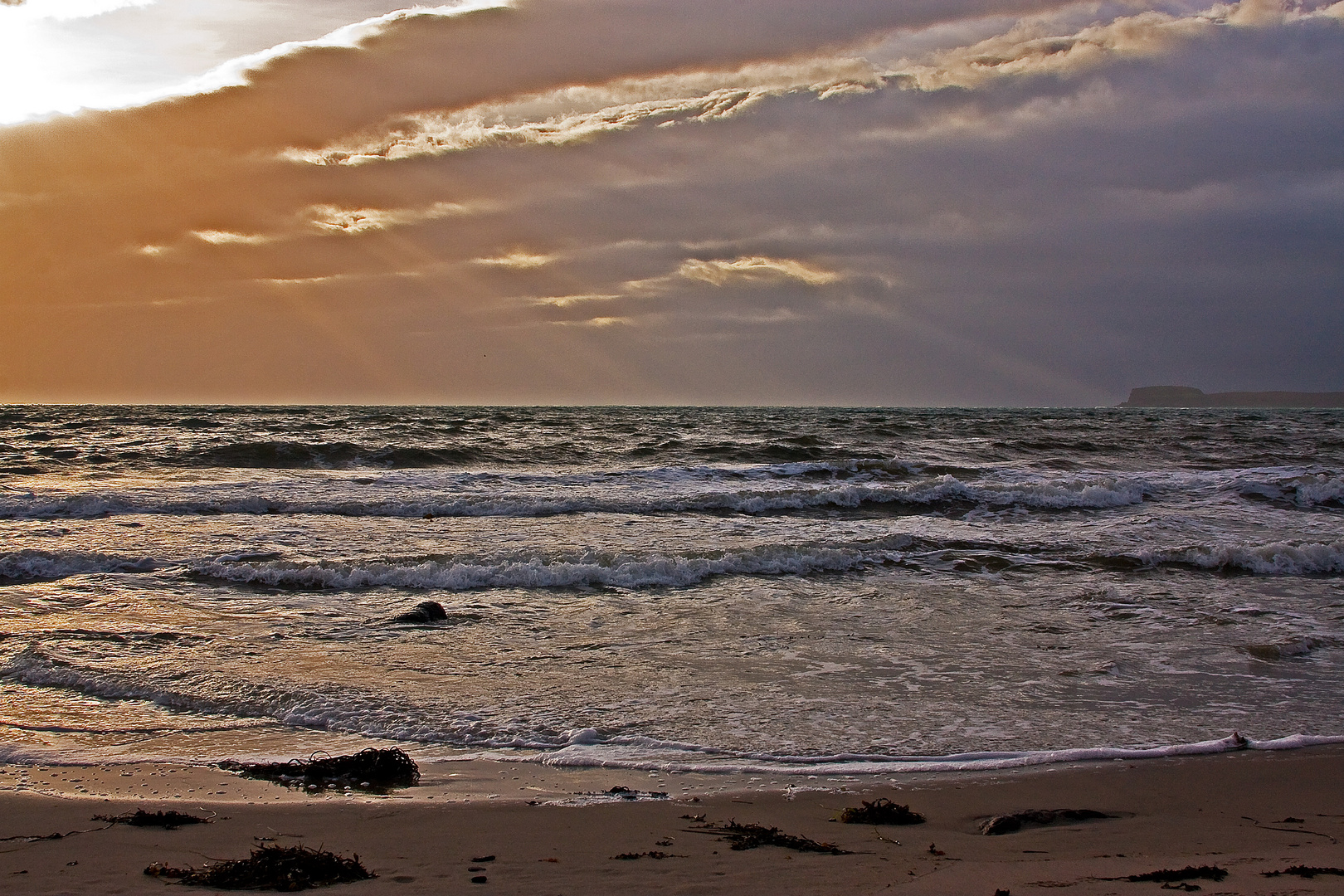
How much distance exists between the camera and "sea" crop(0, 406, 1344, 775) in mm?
5832

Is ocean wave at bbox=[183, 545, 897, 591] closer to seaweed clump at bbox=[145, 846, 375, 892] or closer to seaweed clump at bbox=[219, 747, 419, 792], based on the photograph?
seaweed clump at bbox=[219, 747, 419, 792]

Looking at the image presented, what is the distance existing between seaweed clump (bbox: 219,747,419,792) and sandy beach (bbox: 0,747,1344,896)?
4.7 inches

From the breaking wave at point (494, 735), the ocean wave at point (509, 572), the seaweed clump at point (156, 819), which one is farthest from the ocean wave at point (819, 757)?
the ocean wave at point (509, 572)

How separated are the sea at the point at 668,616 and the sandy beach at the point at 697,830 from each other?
13.4 inches

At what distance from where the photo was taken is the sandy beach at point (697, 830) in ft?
12.1

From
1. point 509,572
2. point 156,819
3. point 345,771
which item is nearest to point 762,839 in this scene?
point 345,771

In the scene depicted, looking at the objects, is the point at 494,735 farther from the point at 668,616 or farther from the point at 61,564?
the point at 61,564

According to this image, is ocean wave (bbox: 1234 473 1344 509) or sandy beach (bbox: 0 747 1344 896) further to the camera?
ocean wave (bbox: 1234 473 1344 509)

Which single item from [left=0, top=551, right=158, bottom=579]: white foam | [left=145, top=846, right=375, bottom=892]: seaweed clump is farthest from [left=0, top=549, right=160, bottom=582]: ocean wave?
[left=145, top=846, right=375, bottom=892]: seaweed clump

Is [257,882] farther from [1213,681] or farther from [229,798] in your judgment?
[1213,681]

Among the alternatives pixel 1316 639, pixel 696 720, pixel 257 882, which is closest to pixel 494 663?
pixel 696 720

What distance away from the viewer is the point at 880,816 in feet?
14.5

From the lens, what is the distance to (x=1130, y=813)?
4.65 m

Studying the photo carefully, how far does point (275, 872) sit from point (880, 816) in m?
2.83
